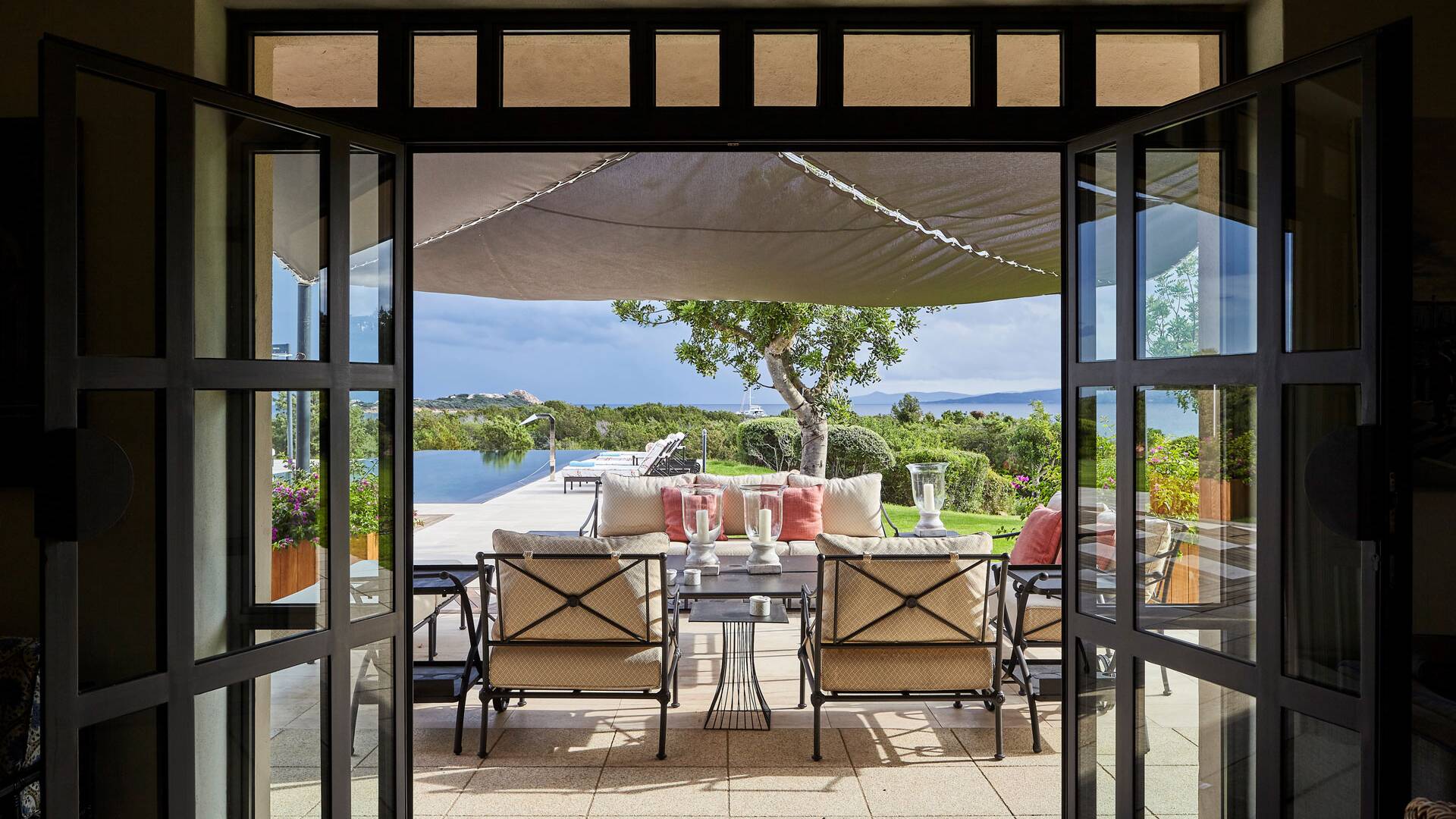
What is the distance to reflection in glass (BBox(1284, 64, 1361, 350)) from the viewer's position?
4.76 ft

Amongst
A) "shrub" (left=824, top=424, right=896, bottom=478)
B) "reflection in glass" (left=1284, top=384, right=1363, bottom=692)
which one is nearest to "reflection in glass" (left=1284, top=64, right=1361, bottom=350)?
"reflection in glass" (left=1284, top=384, right=1363, bottom=692)

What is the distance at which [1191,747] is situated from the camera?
180 cm

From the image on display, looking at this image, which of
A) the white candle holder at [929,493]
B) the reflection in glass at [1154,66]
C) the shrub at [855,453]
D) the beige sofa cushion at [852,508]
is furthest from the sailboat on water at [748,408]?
the reflection in glass at [1154,66]

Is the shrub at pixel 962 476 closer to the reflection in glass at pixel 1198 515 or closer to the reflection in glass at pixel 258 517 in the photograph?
the reflection in glass at pixel 1198 515

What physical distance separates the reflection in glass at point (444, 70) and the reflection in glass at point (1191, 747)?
211 centimetres

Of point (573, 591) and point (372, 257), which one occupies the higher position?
point (372, 257)

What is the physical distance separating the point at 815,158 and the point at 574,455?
47.9 ft

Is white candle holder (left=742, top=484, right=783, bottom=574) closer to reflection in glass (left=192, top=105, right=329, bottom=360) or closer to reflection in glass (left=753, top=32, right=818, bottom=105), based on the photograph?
reflection in glass (left=753, top=32, right=818, bottom=105)

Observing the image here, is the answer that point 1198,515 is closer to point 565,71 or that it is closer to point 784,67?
point 784,67

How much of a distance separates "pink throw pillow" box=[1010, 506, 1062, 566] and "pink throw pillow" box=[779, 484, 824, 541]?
69.0 inches

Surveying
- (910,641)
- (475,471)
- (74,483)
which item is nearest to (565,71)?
(74,483)

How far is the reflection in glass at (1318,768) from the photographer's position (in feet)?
4.89

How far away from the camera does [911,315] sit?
9.20 m

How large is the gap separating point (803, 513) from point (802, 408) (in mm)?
2946
